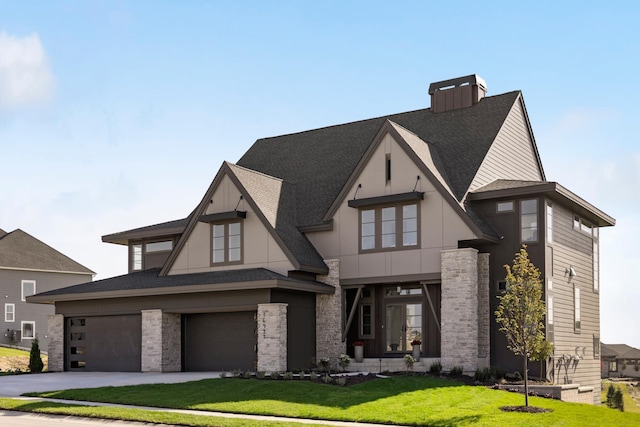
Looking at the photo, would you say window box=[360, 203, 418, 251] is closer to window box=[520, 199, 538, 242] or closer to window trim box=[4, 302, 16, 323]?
window box=[520, 199, 538, 242]

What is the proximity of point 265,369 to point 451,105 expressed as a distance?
14.4 m

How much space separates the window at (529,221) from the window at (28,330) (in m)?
38.4

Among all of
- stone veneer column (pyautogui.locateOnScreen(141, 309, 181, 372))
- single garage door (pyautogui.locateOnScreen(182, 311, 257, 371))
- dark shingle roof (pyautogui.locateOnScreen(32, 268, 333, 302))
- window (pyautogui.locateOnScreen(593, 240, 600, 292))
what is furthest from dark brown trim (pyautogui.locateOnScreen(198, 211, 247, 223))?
window (pyautogui.locateOnScreen(593, 240, 600, 292))

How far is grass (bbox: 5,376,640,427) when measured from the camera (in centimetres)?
1933

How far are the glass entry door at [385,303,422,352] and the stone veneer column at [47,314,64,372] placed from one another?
569 inches

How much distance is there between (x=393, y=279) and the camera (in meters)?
30.8

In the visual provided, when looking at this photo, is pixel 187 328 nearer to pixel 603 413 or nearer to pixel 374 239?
pixel 374 239

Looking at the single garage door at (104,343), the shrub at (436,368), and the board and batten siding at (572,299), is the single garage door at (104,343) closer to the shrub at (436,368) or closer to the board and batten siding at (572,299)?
the shrub at (436,368)

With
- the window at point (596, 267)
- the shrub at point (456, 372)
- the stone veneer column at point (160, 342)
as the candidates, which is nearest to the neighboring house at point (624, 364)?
the window at point (596, 267)

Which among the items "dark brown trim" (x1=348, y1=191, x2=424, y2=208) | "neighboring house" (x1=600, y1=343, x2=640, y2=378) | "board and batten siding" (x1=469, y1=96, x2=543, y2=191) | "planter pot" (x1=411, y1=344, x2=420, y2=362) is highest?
"board and batten siding" (x1=469, y1=96, x2=543, y2=191)

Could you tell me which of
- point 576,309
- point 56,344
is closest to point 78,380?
point 56,344

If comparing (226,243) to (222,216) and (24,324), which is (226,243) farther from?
(24,324)

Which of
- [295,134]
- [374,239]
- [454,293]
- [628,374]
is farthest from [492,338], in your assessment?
[628,374]

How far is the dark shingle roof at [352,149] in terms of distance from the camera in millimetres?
32625
